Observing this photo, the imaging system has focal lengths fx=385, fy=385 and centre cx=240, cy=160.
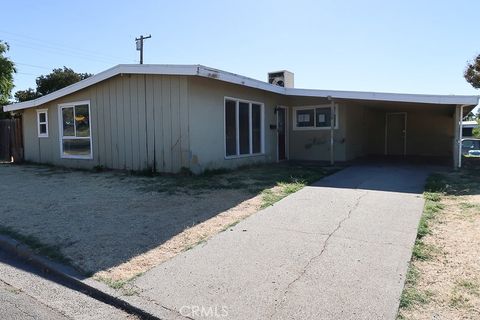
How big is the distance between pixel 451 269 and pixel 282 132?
410 inches

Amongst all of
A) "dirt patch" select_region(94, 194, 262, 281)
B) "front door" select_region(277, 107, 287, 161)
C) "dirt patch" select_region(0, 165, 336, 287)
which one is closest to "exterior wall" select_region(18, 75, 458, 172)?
"front door" select_region(277, 107, 287, 161)

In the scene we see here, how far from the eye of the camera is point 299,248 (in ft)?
14.9

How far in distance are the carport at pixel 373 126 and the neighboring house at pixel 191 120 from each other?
4 centimetres

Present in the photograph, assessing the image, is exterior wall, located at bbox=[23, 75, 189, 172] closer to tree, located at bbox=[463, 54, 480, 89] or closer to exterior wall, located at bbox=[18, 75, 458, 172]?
exterior wall, located at bbox=[18, 75, 458, 172]

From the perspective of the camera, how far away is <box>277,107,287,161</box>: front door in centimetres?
1376

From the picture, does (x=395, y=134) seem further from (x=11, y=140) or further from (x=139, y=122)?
(x=11, y=140)

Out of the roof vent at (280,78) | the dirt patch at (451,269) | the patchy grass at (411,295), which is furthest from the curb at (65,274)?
the roof vent at (280,78)

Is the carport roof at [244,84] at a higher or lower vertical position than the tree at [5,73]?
lower

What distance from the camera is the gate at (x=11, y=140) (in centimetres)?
1517

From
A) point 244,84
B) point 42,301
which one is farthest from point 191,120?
point 42,301

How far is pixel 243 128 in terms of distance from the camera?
38.8 ft

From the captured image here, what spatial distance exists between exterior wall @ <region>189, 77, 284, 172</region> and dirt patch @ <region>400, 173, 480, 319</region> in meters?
5.84

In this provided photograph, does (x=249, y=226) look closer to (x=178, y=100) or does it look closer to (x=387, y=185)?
(x=387, y=185)

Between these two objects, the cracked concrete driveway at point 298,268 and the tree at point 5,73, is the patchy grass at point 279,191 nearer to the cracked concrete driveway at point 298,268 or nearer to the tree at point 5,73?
the cracked concrete driveway at point 298,268
